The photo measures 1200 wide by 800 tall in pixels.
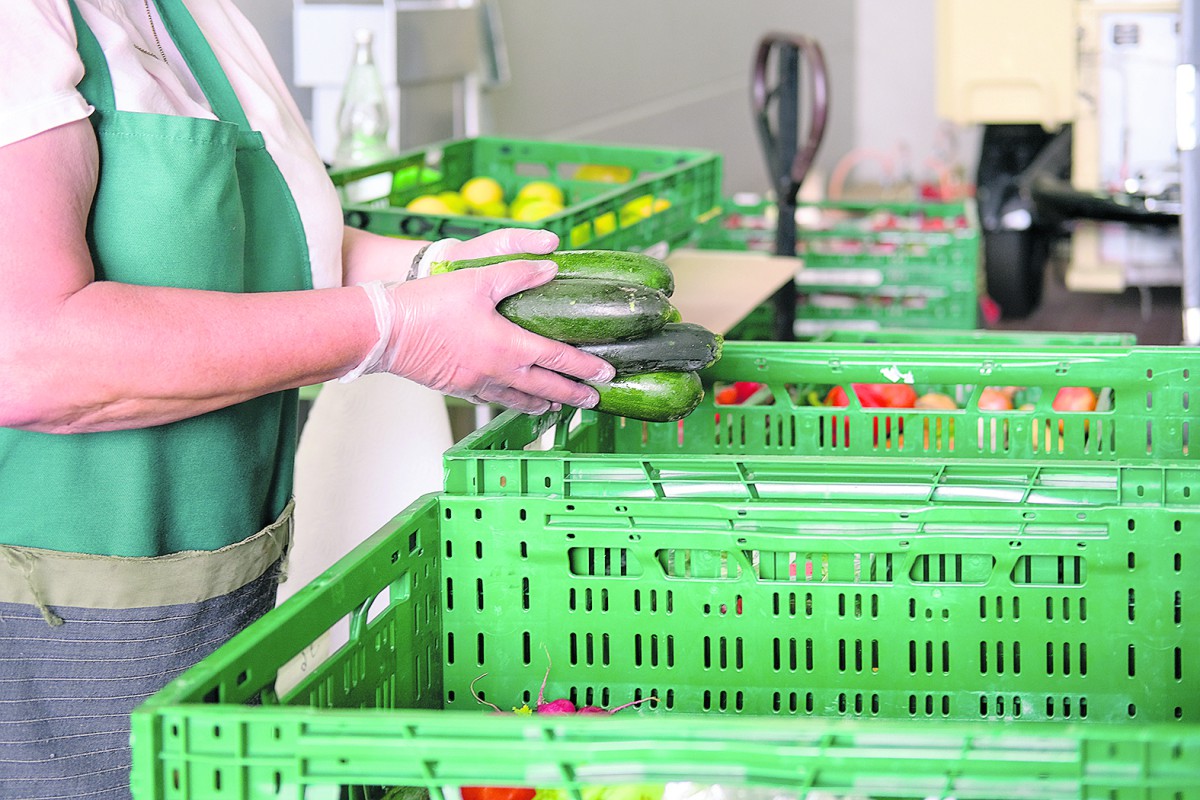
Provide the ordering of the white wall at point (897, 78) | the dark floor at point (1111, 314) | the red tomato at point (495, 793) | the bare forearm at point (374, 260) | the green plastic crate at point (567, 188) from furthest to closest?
the white wall at point (897, 78) → the dark floor at point (1111, 314) → the green plastic crate at point (567, 188) → the bare forearm at point (374, 260) → the red tomato at point (495, 793)

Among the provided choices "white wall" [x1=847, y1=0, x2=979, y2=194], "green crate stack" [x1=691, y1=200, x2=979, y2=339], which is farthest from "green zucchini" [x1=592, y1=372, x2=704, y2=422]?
"white wall" [x1=847, y1=0, x2=979, y2=194]

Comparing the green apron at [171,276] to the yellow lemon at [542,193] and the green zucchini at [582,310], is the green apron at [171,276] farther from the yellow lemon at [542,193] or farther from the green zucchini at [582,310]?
the yellow lemon at [542,193]

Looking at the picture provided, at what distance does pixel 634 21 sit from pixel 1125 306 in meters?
2.87

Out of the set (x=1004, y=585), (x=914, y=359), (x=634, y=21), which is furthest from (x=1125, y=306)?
(x=1004, y=585)

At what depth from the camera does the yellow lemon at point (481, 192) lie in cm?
302

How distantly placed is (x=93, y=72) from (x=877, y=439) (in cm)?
110

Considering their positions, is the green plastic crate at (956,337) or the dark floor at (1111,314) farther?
the dark floor at (1111,314)

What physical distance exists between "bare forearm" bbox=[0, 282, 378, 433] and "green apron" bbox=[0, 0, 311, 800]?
0.11 m

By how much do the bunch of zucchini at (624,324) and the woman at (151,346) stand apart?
0.02m

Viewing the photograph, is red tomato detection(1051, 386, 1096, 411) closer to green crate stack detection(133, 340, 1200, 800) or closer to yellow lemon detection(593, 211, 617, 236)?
yellow lemon detection(593, 211, 617, 236)

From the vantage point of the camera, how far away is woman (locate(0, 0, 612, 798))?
46.1 inches

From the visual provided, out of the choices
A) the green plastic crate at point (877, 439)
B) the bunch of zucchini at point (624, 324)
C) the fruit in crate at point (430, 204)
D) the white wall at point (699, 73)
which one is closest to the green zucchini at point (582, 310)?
the bunch of zucchini at point (624, 324)

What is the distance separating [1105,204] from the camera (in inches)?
212

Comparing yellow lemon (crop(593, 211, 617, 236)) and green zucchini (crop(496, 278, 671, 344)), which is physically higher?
yellow lemon (crop(593, 211, 617, 236))
